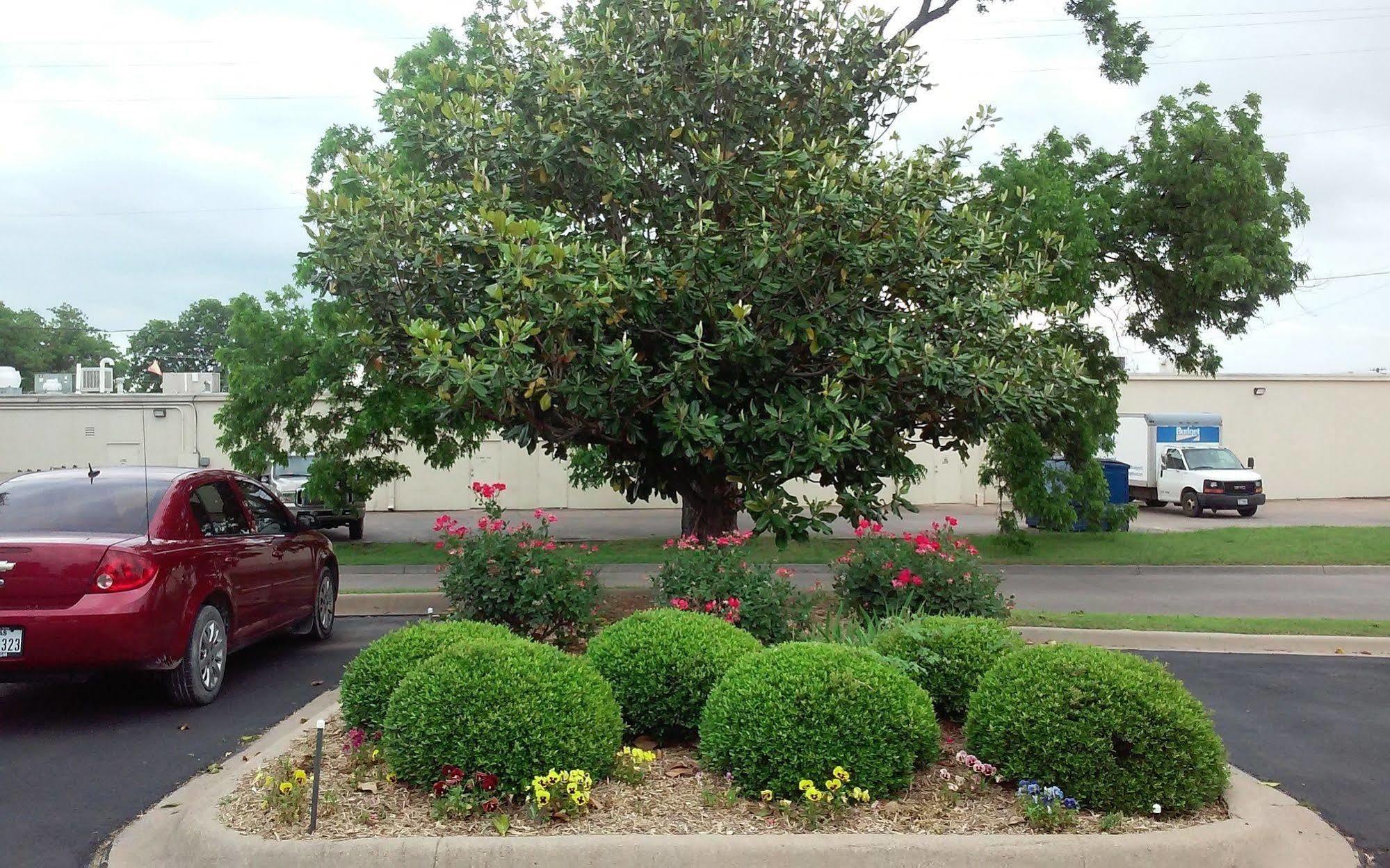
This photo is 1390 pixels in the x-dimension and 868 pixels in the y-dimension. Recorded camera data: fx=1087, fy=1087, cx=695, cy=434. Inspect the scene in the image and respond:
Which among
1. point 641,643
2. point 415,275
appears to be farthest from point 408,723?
point 415,275

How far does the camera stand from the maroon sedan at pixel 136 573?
651cm

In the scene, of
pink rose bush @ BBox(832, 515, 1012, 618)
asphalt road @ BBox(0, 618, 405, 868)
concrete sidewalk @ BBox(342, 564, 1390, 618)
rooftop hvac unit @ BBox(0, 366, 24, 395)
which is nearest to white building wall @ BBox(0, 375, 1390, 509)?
rooftop hvac unit @ BBox(0, 366, 24, 395)

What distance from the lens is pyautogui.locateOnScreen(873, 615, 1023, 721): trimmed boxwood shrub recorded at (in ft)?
19.2

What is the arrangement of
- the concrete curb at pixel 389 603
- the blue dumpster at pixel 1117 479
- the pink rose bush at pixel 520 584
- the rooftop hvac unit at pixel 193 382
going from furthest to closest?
the rooftop hvac unit at pixel 193 382, the blue dumpster at pixel 1117 479, the concrete curb at pixel 389 603, the pink rose bush at pixel 520 584

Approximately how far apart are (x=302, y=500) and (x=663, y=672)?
1778 centimetres

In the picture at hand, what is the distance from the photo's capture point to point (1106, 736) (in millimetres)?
4566

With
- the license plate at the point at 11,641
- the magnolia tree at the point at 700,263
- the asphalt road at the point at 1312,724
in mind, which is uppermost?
the magnolia tree at the point at 700,263

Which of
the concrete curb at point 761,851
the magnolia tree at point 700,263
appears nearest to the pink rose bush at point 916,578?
the magnolia tree at point 700,263

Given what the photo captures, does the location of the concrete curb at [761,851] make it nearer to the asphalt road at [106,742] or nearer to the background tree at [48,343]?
the asphalt road at [106,742]

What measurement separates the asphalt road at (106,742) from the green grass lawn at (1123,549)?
7831mm

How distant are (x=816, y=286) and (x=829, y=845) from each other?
17.2 ft

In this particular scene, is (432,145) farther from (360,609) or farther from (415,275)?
(360,609)

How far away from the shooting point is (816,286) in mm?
8547

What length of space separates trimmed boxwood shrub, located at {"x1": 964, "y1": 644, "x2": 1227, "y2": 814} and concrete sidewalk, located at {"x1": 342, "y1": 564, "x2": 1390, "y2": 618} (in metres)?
7.61
